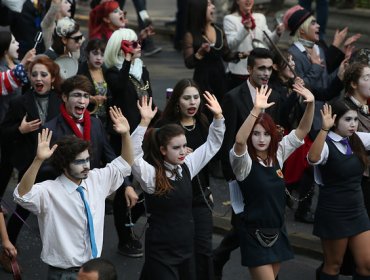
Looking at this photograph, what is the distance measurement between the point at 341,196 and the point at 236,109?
1.20m

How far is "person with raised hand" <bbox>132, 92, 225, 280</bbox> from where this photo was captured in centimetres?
829

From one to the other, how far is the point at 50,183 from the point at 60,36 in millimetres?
3656

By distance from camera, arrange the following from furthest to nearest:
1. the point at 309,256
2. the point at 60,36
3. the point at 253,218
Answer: the point at 60,36
the point at 309,256
the point at 253,218

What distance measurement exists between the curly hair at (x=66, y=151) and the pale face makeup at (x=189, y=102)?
1.31m

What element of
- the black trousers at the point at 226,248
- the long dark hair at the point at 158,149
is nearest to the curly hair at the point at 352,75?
the black trousers at the point at 226,248

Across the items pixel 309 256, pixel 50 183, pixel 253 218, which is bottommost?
pixel 309 256

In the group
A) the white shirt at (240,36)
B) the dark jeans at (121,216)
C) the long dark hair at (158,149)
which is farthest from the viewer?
the white shirt at (240,36)

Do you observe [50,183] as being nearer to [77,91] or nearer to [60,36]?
[77,91]

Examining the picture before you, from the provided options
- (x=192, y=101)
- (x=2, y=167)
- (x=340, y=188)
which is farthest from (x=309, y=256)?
(x=2, y=167)

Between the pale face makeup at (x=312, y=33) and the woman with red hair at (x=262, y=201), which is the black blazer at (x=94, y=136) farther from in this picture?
the pale face makeup at (x=312, y=33)

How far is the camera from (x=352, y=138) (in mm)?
9281

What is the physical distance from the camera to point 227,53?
12422 mm

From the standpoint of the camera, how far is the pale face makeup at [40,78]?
974 cm

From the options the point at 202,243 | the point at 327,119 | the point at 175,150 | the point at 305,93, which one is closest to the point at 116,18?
the point at 305,93
